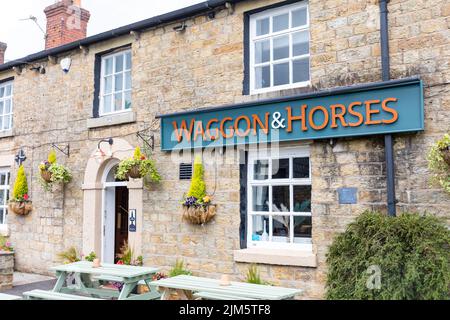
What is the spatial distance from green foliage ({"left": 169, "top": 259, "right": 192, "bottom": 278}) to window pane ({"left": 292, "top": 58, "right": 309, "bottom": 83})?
11.5ft

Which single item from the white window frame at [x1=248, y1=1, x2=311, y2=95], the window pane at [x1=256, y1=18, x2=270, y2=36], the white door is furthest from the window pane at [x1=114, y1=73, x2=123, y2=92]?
the window pane at [x1=256, y1=18, x2=270, y2=36]

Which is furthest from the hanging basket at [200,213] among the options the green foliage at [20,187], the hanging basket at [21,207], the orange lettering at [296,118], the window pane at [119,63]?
the green foliage at [20,187]

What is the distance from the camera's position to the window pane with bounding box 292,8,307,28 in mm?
6989

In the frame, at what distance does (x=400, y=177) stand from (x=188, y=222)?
3.46 meters

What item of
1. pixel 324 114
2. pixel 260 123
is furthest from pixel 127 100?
pixel 324 114

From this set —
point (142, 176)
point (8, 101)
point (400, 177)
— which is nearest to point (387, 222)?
point (400, 177)

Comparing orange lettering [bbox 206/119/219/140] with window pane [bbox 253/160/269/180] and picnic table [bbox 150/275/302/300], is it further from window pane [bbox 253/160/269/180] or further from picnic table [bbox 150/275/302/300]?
picnic table [bbox 150/275/302/300]

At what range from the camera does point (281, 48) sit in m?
7.19

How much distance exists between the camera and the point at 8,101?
11336 mm

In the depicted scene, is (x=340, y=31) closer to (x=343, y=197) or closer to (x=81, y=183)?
(x=343, y=197)

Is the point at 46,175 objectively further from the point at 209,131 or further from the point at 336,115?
the point at 336,115

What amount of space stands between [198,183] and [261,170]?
1057 mm

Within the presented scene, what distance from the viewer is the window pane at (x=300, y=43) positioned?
6.95m

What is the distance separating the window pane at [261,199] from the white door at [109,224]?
346 centimetres
